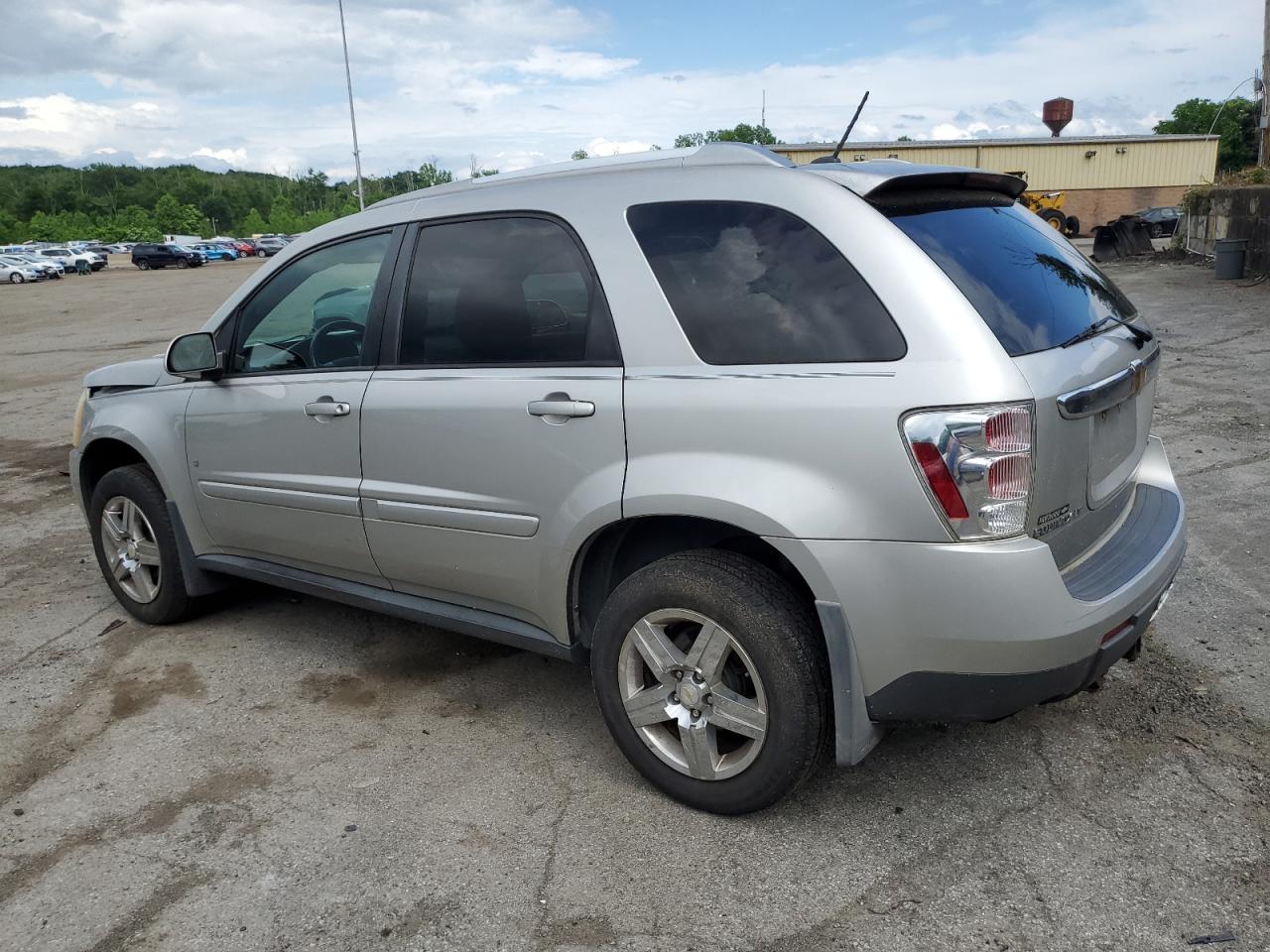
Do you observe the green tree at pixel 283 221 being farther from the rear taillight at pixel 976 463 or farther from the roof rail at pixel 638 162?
the rear taillight at pixel 976 463

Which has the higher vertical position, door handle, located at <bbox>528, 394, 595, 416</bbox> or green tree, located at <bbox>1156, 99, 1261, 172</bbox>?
green tree, located at <bbox>1156, 99, 1261, 172</bbox>

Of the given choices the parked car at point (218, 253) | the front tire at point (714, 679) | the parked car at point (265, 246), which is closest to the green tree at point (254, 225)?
the parked car at point (265, 246)

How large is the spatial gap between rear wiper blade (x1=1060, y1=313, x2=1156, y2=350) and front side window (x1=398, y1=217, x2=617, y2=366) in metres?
1.28

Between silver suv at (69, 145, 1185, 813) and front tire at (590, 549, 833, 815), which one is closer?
silver suv at (69, 145, 1185, 813)

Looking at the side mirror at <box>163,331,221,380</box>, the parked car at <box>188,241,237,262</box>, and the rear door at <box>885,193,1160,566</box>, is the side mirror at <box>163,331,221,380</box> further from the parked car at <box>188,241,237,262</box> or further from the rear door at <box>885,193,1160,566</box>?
the parked car at <box>188,241,237,262</box>

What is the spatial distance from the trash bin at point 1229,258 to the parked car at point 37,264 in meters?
Answer: 49.4

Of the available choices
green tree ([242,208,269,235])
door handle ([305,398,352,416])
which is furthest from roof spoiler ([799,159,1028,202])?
green tree ([242,208,269,235])

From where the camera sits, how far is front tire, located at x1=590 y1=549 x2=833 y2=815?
108 inches

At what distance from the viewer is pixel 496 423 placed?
322 centimetres

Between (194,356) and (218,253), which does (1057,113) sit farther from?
(194,356)

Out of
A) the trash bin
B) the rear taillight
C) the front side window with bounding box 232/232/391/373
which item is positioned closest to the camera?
the rear taillight

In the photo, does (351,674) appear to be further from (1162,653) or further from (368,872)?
(1162,653)

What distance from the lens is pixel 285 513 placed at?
3.98 metres

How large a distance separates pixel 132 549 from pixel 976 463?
12.7 feet
